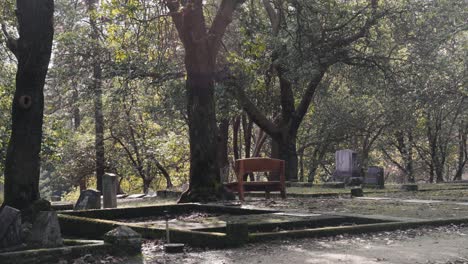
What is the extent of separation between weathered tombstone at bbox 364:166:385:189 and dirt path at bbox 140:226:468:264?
1466 centimetres

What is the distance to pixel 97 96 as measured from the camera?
29.0m

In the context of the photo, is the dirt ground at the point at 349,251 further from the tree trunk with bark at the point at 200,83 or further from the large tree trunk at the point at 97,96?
the large tree trunk at the point at 97,96

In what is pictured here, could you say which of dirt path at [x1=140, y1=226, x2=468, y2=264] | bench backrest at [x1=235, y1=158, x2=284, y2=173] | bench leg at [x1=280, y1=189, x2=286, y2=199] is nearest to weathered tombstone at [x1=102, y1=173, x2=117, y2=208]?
bench backrest at [x1=235, y1=158, x2=284, y2=173]

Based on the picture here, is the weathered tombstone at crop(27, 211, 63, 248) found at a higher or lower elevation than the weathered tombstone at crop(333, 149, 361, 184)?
lower

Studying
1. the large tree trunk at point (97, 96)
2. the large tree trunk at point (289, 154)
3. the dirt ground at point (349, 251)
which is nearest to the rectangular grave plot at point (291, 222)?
the dirt ground at point (349, 251)

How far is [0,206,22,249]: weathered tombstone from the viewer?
7531 mm

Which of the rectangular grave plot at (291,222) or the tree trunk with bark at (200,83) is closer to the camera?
the rectangular grave plot at (291,222)

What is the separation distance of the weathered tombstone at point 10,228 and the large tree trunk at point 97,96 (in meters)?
10.8

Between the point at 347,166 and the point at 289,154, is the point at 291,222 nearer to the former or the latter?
the point at 289,154

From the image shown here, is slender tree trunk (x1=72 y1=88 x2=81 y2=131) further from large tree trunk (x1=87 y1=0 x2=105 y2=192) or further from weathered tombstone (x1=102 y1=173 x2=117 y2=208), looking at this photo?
weathered tombstone (x1=102 y1=173 x2=117 y2=208)

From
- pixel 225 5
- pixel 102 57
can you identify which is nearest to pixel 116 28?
pixel 225 5

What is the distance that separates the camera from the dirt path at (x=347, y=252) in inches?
278

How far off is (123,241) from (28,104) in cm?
369

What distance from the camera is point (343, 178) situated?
28.0m
